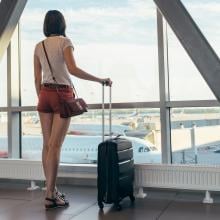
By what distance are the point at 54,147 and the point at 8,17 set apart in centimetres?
178

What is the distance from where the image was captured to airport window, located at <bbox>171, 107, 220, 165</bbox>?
3674mm

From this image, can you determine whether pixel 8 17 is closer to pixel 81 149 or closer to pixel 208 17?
pixel 81 149

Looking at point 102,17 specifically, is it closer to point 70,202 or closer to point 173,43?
point 173,43

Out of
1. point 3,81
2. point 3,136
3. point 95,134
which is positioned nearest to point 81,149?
point 95,134

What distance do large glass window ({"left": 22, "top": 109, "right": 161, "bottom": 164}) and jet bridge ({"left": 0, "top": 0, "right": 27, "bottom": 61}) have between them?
0.92m

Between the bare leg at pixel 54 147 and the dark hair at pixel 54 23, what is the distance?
0.72m

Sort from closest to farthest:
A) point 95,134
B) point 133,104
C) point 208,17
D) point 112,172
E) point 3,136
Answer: point 112,172 < point 208,17 < point 133,104 < point 95,134 < point 3,136

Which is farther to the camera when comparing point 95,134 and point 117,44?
point 95,134

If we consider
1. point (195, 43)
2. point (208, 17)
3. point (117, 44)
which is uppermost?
point (208, 17)

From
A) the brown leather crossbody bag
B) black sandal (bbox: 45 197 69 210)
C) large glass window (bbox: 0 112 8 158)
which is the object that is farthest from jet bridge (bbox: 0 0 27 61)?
black sandal (bbox: 45 197 69 210)

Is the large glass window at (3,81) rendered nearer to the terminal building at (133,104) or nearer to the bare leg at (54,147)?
the terminal building at (133,104)

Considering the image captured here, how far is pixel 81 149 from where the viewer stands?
4.23 metres

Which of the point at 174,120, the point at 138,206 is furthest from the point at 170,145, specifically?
the point at 138,206

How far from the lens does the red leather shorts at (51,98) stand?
3143 mm
